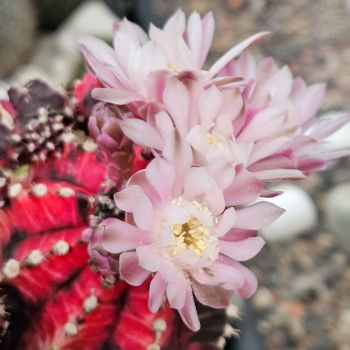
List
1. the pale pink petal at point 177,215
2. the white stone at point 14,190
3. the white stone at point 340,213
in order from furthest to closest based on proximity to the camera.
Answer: the white stone at point 340,213
the white stone at point 14,190
the pale pink petal at point 177,215

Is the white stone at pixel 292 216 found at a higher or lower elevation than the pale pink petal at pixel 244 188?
lower

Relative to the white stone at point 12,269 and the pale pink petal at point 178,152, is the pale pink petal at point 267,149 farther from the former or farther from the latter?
the white stone at point 12,269

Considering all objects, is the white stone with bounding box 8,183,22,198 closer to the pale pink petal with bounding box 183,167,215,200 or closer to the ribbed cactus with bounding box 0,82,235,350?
the ribbed cactus with bounding box 0,82,235,350

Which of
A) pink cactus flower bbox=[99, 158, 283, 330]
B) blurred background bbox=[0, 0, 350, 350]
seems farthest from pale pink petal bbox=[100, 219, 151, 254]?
blurred background bbox=[0, 0, 350, 350]

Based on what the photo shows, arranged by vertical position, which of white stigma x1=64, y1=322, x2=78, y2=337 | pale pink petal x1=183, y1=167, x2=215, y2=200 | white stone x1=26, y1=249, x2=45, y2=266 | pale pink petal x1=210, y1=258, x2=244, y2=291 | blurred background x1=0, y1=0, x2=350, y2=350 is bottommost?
blurred background x1=0, y1=0, x2=350, y2=350

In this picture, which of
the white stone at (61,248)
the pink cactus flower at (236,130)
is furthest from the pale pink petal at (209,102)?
the white stone at (61,248)

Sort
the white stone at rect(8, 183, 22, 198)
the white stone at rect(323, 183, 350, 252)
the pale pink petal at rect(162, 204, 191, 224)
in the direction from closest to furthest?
the pale pink petal at rect(162, 204, 191, 224) < the white stone at rect(8, 183, 22, 198) < the white stone at rect(323, 183, 350, 252)

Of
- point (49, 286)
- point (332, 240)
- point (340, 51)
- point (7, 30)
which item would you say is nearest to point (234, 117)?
point (49, 286)
